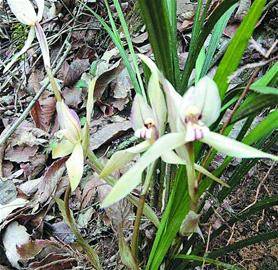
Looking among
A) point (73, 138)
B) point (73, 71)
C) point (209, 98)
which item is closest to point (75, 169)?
point (73, 138)

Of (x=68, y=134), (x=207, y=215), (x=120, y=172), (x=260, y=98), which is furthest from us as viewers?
(x=120, y=172)

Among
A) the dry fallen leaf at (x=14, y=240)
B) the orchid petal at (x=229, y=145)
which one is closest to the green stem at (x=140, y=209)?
the orchid petal at (x=229, y=145)

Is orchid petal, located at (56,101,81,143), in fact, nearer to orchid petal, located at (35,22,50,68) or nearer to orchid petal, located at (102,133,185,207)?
orchid petal, located at (35,22,50,68)

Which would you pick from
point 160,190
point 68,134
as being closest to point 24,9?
point 68,134

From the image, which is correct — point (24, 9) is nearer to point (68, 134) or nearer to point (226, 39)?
point (68, 134)

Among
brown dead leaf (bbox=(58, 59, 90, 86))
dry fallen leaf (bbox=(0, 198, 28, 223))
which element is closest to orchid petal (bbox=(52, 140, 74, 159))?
dry fallen leaf (bbox=(0, 198, 28, 223))

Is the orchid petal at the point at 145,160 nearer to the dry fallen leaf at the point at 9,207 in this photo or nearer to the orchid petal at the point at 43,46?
the orchid petal at the point at 43,46
